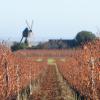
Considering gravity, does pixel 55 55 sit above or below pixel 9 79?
below

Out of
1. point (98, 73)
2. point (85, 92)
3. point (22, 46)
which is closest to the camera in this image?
point (98, 73)

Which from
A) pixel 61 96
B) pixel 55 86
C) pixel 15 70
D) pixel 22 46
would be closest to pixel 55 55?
pixel 22 46

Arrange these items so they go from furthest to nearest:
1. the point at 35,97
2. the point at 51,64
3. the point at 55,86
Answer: the point at 51,64, the point at 55,86, the point at 35,97

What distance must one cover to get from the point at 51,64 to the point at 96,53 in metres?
56.2

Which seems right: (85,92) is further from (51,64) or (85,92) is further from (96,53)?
(51,64)

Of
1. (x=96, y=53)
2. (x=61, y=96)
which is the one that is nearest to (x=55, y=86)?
(x=61, y=96)

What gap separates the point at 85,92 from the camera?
23266mm

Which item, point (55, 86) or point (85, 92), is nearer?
point (85, 92)

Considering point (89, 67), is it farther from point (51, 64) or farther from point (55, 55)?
point (55, 55)

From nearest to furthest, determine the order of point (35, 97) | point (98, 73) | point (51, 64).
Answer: point (98, 73), point (35, 97), point (51, 64)

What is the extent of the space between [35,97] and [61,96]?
163 cm

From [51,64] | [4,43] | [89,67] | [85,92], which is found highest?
[4,43]

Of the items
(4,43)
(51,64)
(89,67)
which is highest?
(4,43)

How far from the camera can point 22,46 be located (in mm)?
86312
